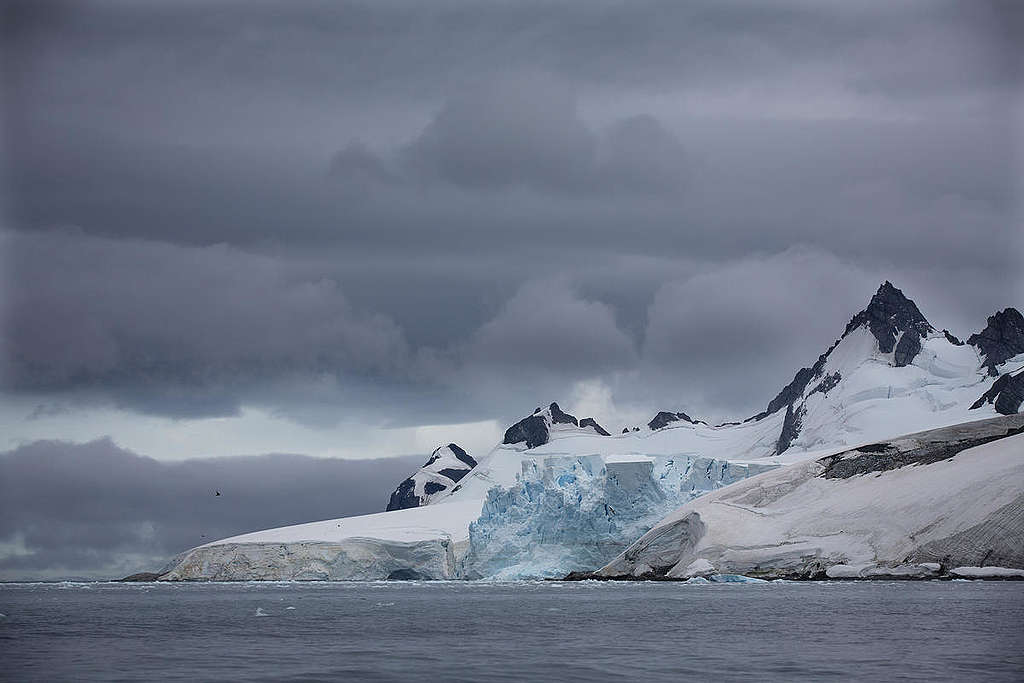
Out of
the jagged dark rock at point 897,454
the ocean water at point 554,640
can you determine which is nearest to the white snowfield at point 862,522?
the jagged dark rock at point 897,454

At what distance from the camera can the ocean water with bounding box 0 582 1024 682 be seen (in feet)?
121

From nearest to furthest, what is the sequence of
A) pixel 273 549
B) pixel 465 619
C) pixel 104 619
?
pixel 465 619
pixel 104 619
pixel 273 549

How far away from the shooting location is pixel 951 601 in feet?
225

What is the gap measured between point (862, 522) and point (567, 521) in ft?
112

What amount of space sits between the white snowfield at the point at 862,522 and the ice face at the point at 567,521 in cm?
616

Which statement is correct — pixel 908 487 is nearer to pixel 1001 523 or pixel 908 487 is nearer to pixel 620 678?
pixel 1001 523

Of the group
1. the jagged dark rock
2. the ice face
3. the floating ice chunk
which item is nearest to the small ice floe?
the floating ice chunk

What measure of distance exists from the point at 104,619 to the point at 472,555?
74112 millimetres

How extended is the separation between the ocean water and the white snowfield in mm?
20982

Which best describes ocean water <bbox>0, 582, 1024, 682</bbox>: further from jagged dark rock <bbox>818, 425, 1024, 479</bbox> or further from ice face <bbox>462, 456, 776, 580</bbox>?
ice face <bbox>462, 456, 776, 580</bbox>

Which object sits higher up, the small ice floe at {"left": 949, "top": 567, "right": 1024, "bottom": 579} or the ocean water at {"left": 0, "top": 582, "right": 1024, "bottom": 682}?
the ocean water at {"left": 0, "top": 582, "right": 1024, "bottom": 682}

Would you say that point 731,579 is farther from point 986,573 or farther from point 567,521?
point 986,573

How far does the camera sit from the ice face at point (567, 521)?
138 meters

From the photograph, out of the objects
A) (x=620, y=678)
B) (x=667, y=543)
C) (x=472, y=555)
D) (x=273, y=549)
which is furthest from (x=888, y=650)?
(x=273, y=549)
